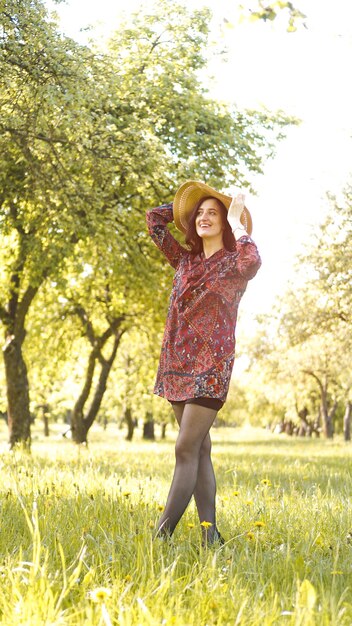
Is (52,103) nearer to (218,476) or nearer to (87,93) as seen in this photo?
(87,93)

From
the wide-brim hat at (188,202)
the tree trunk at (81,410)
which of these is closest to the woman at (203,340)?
the wide-brim hat at (188,202)

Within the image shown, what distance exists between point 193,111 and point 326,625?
1322 cm

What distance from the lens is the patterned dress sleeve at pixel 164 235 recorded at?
17.1ft

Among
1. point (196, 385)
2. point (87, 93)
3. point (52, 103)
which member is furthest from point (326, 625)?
point (87, 93)

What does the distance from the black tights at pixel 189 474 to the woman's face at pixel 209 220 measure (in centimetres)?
115

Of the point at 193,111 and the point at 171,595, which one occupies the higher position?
the point at 193,111

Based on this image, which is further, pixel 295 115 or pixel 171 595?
pixel 295 115

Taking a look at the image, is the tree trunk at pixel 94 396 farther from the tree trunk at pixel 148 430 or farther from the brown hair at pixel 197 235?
the brown hair at pixel 197 235

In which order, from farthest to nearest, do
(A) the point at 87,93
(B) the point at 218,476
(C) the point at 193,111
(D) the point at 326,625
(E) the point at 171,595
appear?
(C) the point at 193,111
(B) the point at 218,476
(A) the point at 87,93
(E) the point at 171,595
(D) the point at 326,625

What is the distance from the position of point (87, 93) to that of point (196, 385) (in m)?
5.73

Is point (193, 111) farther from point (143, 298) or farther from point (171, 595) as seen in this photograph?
point (171, 595)

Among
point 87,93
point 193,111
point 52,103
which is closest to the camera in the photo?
point 52,103

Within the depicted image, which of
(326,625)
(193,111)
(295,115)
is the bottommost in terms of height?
(326,625)

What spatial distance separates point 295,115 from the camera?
1780 centimetres
